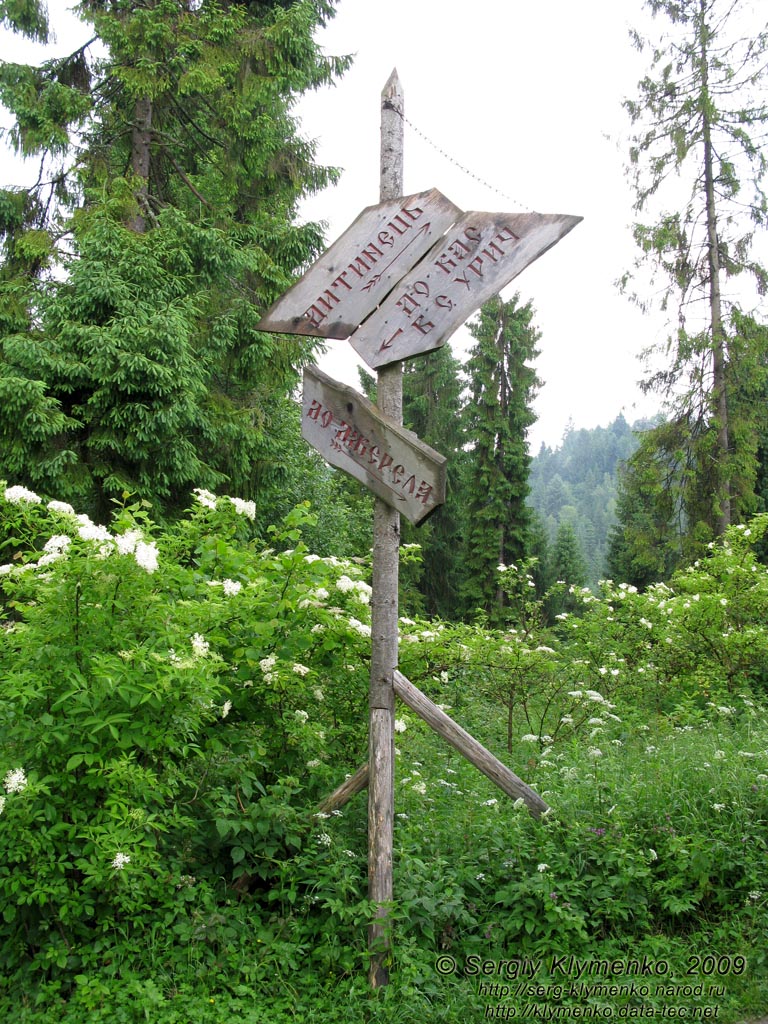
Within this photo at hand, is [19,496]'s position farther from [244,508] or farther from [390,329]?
[390,329]

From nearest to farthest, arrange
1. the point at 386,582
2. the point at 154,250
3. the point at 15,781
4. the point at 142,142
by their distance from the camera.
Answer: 1. the point at 15,781
2. the point at 386,582
3. the point at 154,250
4. the point at 142,142

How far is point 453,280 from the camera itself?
3.65 meters

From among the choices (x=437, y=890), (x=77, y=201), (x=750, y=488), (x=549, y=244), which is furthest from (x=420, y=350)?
(x=750, y=488)

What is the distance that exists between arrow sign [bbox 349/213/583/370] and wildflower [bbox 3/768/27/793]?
2252 millimetres

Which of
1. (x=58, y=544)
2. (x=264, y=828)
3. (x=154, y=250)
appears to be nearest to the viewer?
(x=58, y=544)

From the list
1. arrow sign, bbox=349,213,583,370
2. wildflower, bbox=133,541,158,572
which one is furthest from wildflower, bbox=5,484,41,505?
arrow sign, bbox=349,213,583,370

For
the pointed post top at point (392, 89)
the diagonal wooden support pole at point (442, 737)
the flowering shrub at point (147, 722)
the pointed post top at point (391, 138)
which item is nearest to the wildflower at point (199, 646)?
the flowering shrub at point (147, 722)

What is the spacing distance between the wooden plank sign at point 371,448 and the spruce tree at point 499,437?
896 inches

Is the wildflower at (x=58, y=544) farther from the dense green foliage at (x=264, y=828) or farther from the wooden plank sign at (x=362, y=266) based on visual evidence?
the wooden plank sign at (x=362, y=266)

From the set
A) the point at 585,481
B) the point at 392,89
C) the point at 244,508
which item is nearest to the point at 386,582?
the point at 244,508

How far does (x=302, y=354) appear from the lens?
12.3m

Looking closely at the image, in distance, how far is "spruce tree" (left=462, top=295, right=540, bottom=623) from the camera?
26.5m

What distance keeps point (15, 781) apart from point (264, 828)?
1.12 metres

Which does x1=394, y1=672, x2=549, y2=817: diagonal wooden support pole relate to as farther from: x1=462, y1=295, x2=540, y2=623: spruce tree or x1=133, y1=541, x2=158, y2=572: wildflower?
x1=462, y1=295, x2=540, y2=623: spruce tree
